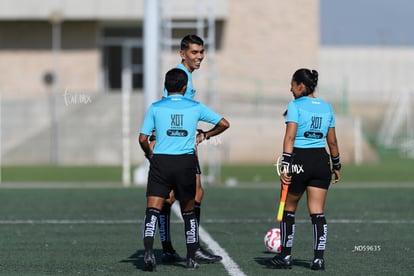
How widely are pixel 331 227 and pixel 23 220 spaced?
459 cm

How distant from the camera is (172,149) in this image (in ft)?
34.2

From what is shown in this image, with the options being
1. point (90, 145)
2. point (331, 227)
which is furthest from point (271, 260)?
point (90, 145)

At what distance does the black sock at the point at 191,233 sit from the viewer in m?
10.6

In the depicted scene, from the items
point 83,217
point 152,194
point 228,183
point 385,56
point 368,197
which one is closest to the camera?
point 152,194

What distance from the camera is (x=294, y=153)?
34.5 feet

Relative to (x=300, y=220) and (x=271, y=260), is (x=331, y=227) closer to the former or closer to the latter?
(x=300, y=220)

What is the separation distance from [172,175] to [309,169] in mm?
1375

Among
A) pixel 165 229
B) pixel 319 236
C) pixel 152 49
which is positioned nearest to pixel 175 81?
pixel 165 229

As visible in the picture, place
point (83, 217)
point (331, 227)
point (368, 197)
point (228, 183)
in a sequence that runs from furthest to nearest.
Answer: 1. point (228, 183)
2. point (368, 197)
3. point (83, 217)
4. point (331, 227)

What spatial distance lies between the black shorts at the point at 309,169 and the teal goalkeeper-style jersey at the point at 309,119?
77mm

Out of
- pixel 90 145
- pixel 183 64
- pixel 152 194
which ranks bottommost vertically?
pixel 90 145

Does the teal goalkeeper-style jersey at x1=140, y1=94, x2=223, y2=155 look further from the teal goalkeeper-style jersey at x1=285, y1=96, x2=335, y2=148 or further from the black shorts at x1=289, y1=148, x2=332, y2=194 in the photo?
the black shorts at x1=289, y1=148, x2=332, y2=194

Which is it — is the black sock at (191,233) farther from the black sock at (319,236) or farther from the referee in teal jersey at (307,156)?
the black sock at (319,236)

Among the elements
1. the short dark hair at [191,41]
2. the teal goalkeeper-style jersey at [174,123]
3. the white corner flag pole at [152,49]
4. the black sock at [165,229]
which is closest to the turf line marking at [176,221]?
the black sock at [165,229]
